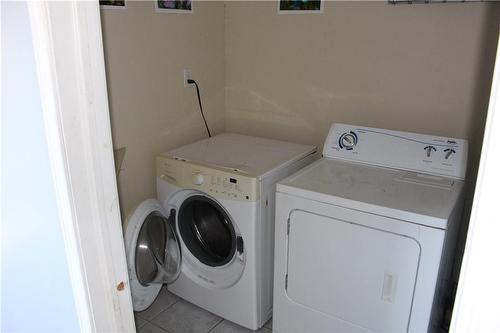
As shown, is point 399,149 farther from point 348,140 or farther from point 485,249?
point 485,249

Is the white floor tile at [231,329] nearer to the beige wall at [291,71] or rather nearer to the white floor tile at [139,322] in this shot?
the white floor tile at [139,322]

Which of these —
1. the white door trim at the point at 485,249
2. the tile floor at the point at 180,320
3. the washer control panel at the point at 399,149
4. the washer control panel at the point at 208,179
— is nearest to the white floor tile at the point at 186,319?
the tile floor at the point at 180,320

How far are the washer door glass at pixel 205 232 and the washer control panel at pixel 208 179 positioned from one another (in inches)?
4.5

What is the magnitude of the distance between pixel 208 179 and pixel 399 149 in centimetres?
91

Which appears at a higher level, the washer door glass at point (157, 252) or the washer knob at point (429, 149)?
the washer knob at point (429, 149)

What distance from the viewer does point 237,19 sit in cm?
250

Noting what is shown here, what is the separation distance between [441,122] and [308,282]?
1.02m

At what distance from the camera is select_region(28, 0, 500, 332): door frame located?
579 mm

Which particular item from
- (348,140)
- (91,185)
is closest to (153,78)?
(348,140)

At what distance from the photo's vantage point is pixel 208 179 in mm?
1907

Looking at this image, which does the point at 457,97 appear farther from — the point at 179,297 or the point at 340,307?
the point at 179,297

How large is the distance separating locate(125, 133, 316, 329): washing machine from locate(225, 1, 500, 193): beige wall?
0.31 m

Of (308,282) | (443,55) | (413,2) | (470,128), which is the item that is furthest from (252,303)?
(413,2)

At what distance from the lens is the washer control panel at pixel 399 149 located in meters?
1.81
